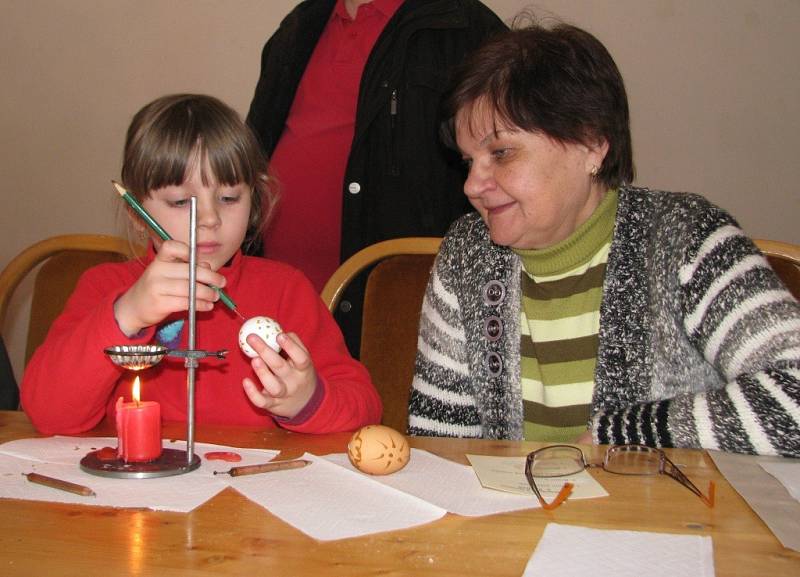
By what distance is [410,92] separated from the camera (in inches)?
87.2

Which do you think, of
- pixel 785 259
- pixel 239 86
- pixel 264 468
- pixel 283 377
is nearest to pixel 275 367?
pixel 283 377

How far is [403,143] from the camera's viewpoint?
222cm

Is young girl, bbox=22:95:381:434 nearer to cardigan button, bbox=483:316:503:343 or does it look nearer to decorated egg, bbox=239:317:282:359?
decorated egg, bbox=239:317:282:359

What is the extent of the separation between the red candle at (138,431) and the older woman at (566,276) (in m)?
0.61

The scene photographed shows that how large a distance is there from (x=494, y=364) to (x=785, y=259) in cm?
59

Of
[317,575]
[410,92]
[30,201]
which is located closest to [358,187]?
[410,92]

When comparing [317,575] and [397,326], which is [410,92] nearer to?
[397,326]

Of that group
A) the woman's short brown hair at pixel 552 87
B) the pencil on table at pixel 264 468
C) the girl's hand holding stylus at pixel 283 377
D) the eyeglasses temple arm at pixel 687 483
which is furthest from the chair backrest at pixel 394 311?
the eyeglasses temple arm at pixel 687 483

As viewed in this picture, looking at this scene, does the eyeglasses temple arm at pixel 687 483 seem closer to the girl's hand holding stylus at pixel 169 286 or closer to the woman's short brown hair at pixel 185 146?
Answer: the girl's hand holding stylus at pixel 169 286

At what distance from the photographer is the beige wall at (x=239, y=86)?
2916 millimetres

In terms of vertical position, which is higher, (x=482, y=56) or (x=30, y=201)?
(x=482, y=56)

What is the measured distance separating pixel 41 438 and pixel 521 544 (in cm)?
78

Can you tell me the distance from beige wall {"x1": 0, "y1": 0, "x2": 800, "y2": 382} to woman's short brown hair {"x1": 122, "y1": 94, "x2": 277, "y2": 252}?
1.61 m

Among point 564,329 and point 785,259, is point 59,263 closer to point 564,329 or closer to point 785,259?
point 564,329
